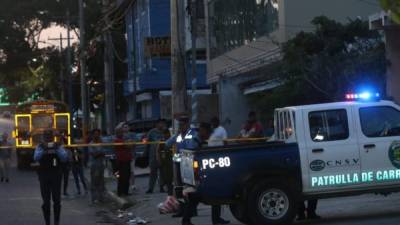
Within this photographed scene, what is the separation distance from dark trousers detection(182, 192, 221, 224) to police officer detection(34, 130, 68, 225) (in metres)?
2.43

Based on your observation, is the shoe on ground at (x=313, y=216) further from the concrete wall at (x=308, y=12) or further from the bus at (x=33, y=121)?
the bus at (x=33, y=121)

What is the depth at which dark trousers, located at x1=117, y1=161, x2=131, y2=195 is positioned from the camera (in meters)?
18.9

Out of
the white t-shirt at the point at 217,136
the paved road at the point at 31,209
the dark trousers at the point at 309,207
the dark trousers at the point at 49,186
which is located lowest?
the paved road at the point at 31,209

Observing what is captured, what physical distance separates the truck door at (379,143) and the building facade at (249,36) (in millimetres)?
13608

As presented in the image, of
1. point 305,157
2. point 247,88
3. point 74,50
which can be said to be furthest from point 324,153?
point 74,50

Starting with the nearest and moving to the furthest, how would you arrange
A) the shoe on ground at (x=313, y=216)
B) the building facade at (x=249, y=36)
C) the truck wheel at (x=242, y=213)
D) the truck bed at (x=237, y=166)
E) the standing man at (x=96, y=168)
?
the truck bed at (x=237, y=166), the truck wheel at (x=242, y=213), the shoe on ground at (x=313, y=216), the standing man at (x=96, y=168), the building facade at (x=249, y=36)

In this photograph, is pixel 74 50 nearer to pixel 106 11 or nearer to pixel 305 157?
pixel 106 11

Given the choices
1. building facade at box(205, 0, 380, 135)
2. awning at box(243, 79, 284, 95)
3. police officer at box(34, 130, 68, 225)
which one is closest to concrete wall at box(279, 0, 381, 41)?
building facade at box(205, 0, 380, 135)

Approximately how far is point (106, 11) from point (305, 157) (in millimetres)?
25473

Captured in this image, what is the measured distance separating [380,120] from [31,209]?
29.3ft

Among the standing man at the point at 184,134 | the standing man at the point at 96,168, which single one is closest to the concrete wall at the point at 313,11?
the standing man at the point at 96,168

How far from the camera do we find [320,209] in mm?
14273

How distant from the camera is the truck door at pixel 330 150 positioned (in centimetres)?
1178

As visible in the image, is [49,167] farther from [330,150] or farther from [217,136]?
[330,150]
